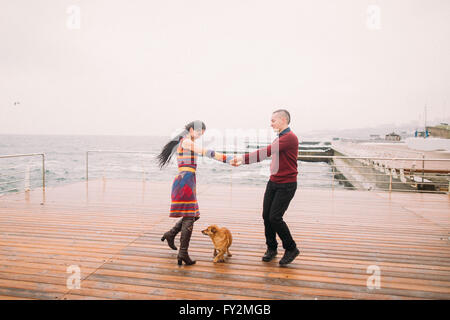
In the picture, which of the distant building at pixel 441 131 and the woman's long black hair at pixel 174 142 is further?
the distant building at pixel 441 131

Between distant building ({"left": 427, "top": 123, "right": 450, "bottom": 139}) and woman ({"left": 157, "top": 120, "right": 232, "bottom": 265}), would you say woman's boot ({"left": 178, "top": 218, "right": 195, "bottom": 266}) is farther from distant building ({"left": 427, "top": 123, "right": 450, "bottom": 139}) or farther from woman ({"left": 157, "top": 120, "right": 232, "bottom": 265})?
distant building ({"left": 427, "top": 123, "right": 450, "bottom": 139})

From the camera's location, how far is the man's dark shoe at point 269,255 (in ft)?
10.5

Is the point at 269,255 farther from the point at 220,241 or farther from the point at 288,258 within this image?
the point at 220,241

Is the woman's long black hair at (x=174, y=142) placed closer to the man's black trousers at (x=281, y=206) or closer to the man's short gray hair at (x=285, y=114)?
the man's short gray hair at (x=285, y=114)

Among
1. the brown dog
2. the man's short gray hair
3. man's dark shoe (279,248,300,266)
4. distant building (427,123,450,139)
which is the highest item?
distant building (427,123,450,139)

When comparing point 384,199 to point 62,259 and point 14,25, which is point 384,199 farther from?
point 14,25

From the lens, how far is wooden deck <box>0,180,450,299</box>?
8.21 ft

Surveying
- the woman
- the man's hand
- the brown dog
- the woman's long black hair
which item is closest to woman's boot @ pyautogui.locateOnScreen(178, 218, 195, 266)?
the woman

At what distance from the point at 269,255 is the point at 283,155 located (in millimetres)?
1167

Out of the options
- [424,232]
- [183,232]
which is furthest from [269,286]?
[424,232]

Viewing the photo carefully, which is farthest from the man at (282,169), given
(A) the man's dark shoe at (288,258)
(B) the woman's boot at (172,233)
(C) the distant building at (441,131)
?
(C) the distant building at (441,131)

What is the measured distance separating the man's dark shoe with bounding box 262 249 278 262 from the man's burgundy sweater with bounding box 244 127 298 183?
85 centimetres

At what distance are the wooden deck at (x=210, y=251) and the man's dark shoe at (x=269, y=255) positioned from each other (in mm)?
75
